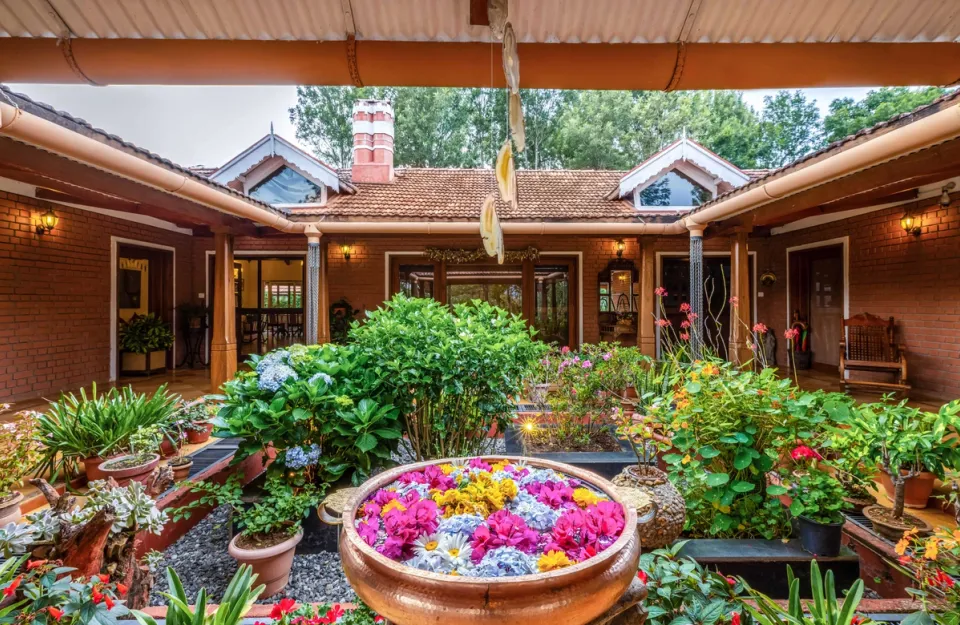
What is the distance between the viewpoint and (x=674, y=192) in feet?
28.3

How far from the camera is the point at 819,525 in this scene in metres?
1.96

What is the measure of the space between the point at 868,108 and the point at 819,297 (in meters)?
15.1

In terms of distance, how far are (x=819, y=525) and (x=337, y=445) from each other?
7.84 feet

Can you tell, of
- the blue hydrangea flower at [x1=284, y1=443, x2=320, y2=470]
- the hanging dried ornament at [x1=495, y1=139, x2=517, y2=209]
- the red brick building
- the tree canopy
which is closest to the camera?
the hanging dried ornament at [x1=495, y1=139, x2=517, y2=209]

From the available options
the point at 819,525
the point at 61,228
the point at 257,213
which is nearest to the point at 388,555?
the point at 819,525

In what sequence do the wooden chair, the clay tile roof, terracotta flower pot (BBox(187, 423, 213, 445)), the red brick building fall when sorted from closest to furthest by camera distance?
terracotta flower pot (BBox(187, 423, 213, 445)), the red brick building, the wooden chair, the clay tile roof

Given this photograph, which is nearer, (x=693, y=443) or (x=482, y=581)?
(x=482, y=581)

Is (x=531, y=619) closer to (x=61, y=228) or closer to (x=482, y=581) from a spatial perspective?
(x=482, y=581)

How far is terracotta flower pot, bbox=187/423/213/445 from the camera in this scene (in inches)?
146

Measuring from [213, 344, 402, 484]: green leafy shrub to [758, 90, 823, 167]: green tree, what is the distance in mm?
21175

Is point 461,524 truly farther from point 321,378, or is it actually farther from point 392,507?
point 321,378

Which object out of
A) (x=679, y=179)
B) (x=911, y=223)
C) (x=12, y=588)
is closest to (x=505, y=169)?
(x=12, y=588)

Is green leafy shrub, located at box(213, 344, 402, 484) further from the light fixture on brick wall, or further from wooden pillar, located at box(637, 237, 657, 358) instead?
the light fixture on brick wall

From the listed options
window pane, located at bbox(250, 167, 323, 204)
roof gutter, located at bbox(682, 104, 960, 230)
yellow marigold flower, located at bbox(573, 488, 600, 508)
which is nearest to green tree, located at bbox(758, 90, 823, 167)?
roof gutter, located at bbox(682, 104, 960, 230)
